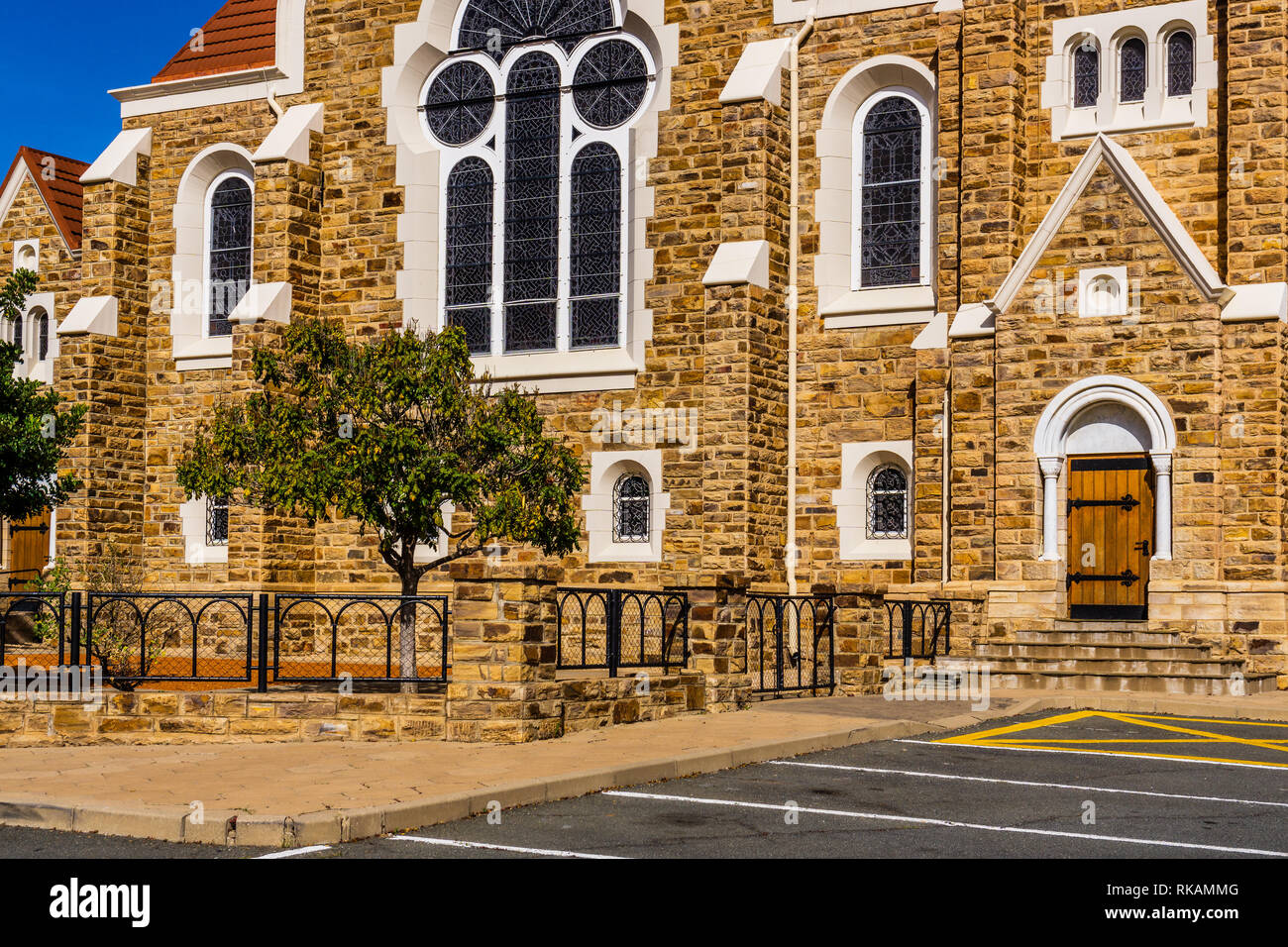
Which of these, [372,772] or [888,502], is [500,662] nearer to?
[372,772]

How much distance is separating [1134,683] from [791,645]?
423 cm

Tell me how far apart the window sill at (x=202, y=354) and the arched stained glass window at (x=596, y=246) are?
21.5ft

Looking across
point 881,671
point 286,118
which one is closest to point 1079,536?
point 881,671

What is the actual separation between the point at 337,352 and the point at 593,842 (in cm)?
1051

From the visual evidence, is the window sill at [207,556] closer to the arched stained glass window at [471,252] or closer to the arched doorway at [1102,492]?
the arched stained glass window at [471,252]

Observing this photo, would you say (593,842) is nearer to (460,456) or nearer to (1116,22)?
(460,456)

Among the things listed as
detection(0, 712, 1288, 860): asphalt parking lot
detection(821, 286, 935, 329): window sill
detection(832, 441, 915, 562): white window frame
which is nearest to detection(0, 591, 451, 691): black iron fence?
detection(0, 712, 1288, 860): asphalt parking lot

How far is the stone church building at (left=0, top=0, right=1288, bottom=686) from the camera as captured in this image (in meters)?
19.4

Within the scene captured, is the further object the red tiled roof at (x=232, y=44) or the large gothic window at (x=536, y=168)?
the red tiled roof at (x=232, y=44)

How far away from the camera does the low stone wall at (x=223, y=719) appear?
1336 centimetres

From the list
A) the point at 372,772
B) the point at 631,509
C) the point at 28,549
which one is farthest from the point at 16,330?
the point at 372,772

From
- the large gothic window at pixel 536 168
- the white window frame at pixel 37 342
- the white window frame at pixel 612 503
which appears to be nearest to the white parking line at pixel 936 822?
the white window frame at pixel 612 503
